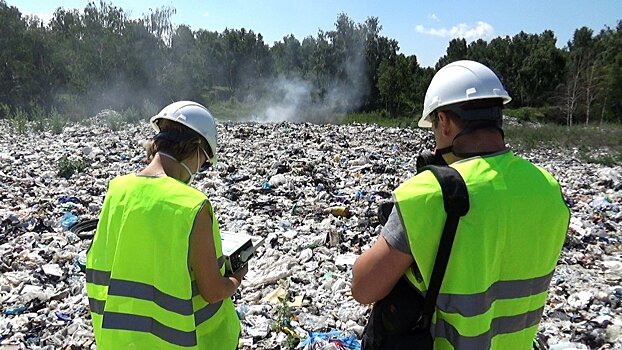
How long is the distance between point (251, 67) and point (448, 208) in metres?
39.0

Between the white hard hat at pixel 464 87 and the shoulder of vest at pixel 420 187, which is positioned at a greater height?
the white hard hat at pixel 464 87

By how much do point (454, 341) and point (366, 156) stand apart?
25.4ft

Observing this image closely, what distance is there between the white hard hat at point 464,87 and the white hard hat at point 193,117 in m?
0.80

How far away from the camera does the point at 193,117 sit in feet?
5.47

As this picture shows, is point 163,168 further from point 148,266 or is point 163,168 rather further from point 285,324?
point 285,324

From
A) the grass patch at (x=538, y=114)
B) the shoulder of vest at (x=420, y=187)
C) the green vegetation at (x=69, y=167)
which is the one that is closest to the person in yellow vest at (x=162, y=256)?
the shoulder of vest at (x=420, y=187)

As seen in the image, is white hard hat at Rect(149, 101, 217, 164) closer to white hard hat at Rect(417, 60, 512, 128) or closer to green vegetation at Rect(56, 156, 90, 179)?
white hard hat at Rect(417, 60, 512, 128)

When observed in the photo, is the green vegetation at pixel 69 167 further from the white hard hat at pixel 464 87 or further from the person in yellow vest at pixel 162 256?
the white hard hat at pixel 464 87

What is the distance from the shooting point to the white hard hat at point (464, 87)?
1355 mm

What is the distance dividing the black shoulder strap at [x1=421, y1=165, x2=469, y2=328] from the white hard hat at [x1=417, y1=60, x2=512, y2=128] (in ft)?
0.90

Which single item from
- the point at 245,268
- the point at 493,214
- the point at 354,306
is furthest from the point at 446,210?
the point at 354,306

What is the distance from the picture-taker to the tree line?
2608 cm

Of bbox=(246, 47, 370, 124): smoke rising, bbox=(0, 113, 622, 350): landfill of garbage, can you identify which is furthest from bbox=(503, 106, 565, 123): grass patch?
bbox=(0, 113, 622, 350): landfill of garbage

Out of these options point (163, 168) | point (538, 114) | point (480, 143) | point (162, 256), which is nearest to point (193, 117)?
point (163, 168)
